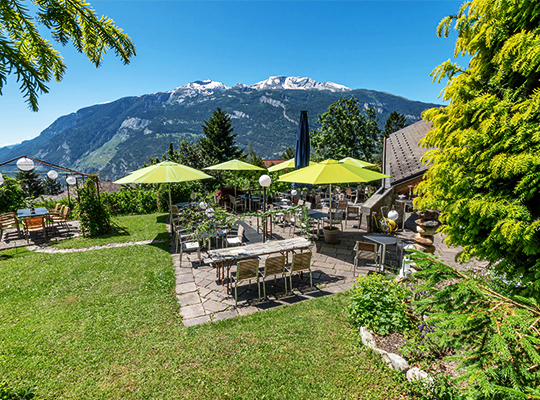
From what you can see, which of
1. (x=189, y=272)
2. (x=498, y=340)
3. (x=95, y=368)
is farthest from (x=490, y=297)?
(x=189, y=272)

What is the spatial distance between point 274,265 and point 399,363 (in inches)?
97.4

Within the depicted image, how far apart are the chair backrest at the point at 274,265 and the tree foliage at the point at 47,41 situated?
150 inches

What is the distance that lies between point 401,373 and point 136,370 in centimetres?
316

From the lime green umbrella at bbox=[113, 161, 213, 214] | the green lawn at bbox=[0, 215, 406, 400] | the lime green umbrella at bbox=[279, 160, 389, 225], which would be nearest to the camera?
the green lawn at bbox=[0, 215, 406, 400]

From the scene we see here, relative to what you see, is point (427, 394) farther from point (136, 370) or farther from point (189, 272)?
point (189, 272)

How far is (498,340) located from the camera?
146 centimetres

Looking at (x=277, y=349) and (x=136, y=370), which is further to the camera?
(x=277, y=349)

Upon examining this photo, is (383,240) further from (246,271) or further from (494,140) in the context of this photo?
(494,140)

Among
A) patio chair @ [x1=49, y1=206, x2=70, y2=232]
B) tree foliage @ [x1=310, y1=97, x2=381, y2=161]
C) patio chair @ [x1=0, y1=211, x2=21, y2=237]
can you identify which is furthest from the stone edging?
tree foliage @ [x1=310, y1=97, x2=381, y2=161]

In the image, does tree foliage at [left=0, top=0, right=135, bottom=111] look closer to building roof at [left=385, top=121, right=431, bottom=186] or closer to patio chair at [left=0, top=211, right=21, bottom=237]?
building roof at [left=385, top=121, right=431, bottom=186]

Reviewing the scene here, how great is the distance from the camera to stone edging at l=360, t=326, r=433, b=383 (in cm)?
287

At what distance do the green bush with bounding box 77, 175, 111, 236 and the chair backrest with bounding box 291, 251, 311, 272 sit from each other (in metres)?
7.93

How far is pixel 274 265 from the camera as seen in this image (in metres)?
5.00

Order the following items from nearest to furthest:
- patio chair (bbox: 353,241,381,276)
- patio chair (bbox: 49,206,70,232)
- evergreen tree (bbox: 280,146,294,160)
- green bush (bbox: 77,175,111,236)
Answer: patio chair (bbox: 353,241,381,276)
green bush (bbox: 77,175,111,236)
patio chair (bbox: 49,206,70,232)
evergreen tree (bbox: 280,146,294,160)
